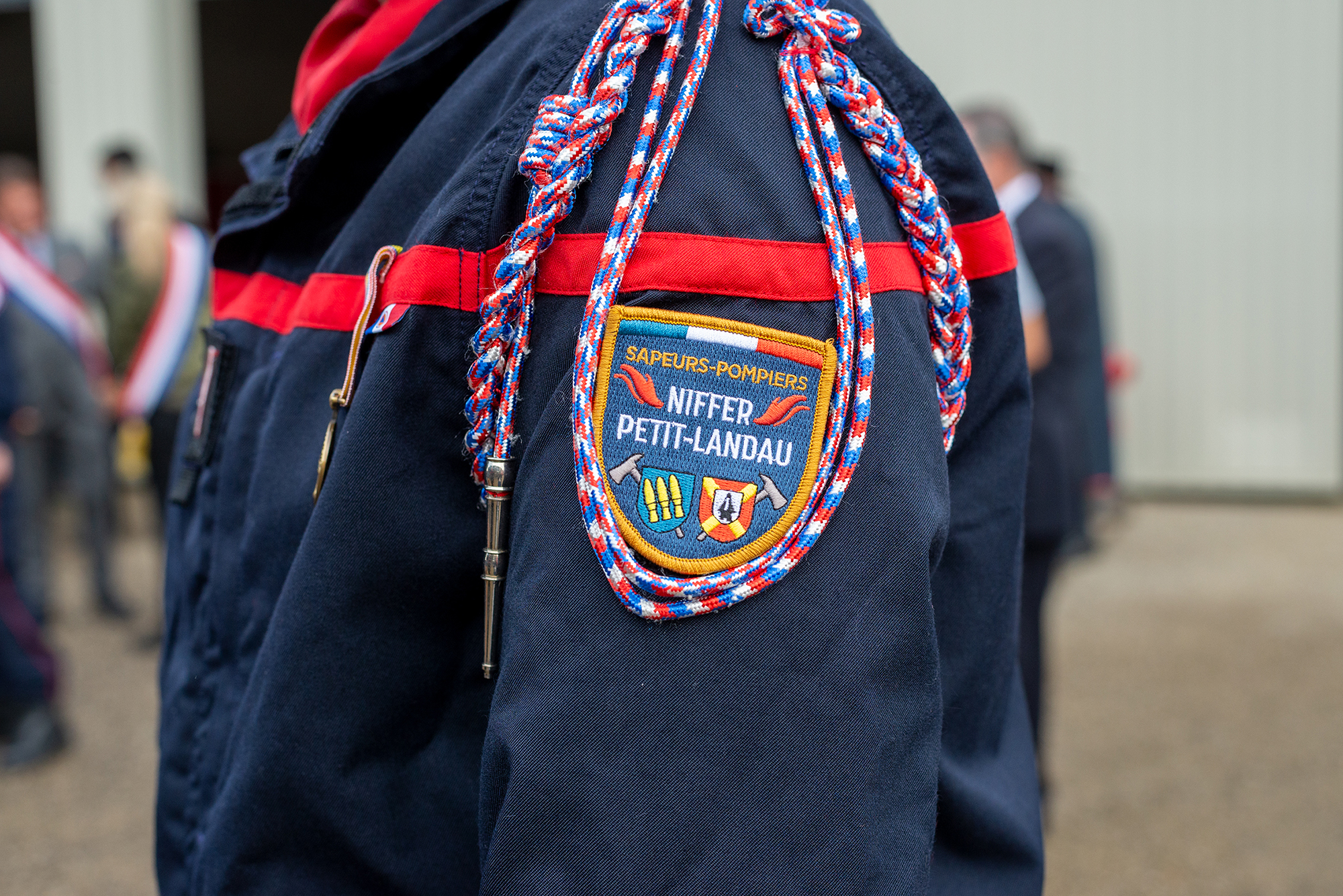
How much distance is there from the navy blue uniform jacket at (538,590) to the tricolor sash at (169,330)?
11.4 ft

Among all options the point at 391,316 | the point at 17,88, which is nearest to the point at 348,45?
the point at 391,316

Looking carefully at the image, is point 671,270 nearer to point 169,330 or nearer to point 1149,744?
point 1149,744

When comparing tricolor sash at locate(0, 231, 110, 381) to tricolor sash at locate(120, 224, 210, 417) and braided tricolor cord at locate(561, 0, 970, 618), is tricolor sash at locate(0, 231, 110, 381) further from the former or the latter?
braided tricolor cord at locate(561, 0, 970, 618)

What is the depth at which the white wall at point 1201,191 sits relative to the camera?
7.36 m

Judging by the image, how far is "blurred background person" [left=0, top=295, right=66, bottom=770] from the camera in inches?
143

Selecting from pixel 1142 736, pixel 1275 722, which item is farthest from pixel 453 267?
pixel 1275 722

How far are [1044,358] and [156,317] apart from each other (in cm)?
325

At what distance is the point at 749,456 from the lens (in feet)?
2.23

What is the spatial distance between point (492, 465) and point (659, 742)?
209 mm

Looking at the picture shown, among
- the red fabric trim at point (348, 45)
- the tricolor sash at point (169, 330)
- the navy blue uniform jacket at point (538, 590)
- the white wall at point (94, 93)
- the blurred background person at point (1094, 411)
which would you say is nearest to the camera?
the navy blue uniform jacket at point (538, 590)

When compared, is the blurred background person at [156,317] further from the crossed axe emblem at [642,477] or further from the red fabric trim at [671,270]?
Result: the crossed axe emblem at [642,477]

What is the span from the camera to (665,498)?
680 millimetres

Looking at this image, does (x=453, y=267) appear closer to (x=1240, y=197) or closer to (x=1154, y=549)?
(x=1154, y=549)

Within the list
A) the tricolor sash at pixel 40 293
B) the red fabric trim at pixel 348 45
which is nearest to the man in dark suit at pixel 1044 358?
the red fabric trim at pixel 348 45
